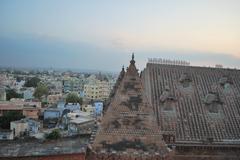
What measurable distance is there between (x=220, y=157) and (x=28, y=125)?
146 ft

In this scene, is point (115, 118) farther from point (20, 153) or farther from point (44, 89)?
point (44, 89)

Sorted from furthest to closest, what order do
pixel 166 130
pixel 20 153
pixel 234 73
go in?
pixel 234 73 < pixel 20 153 < pixel 166 130

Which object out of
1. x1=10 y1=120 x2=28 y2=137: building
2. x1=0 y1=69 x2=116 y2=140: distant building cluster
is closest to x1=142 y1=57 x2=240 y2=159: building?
x1=0 y1=69 x2=116 y2=140: distant building cluster

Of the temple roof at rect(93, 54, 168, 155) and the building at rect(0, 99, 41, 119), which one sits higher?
the building at rect(0, 99, 41, 119)

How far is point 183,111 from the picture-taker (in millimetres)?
22656

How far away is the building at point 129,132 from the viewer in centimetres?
1372

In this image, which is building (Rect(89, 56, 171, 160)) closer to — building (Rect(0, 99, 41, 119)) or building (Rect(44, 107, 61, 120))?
building (Rect(0, 99, 41, 119))

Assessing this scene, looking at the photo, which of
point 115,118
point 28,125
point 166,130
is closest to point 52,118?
point 28,125

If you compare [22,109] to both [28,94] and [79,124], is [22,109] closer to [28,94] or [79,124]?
[79,124]

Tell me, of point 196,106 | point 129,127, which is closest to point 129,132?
point 129,127

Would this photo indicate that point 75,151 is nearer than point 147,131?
No

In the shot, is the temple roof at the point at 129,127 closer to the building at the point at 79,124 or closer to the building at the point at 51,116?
the building at the point at 79,124

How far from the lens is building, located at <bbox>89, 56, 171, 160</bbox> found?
13.7m

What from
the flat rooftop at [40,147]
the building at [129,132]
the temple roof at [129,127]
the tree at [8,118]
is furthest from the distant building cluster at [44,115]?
the building at [129,132]
